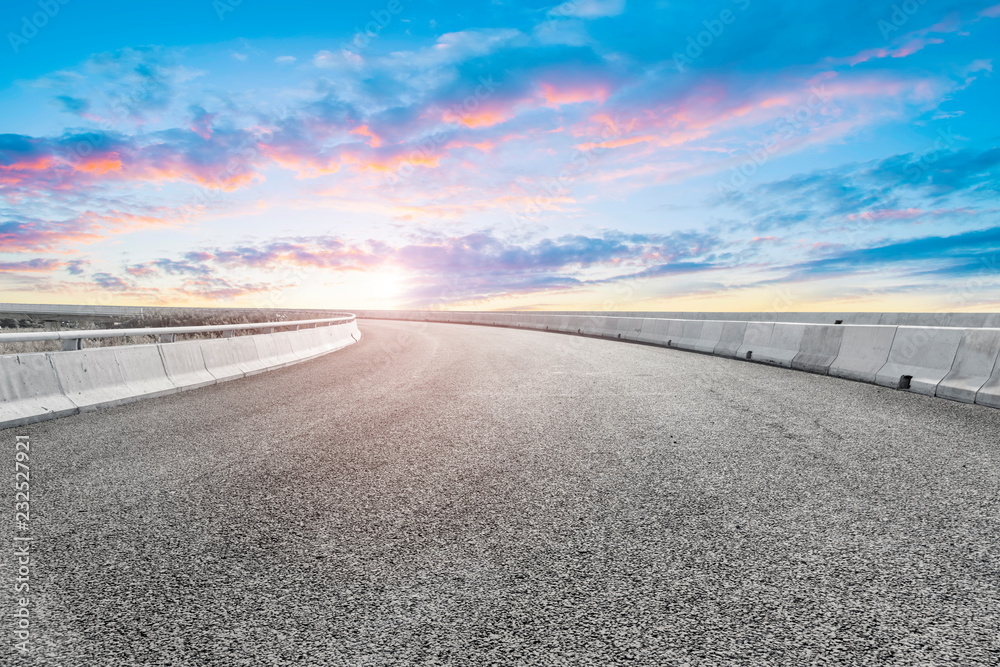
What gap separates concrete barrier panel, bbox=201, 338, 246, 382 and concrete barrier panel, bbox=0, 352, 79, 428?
3211 millimetres

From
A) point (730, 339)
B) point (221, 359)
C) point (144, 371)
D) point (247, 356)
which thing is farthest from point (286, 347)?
point (730, 339)

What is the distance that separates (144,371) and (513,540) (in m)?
7.89

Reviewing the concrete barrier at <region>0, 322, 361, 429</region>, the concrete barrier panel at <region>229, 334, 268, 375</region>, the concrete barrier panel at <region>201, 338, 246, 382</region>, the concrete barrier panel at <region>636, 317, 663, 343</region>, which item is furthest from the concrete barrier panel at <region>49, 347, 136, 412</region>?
the concrete barrier panel at <region>636, 317, 663, 343</region>

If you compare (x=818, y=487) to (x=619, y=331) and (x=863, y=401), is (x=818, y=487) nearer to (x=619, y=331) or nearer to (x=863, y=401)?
(x=863, y=401)

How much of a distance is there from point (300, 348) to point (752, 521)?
13729 millimetres

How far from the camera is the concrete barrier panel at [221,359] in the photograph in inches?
432

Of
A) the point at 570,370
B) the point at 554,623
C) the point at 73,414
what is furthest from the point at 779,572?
the point at 570,370

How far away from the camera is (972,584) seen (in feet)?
9.87

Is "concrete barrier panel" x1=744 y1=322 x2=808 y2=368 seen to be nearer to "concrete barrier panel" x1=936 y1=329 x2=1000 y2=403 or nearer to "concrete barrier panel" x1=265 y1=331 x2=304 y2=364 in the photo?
"concrete barrier panel" x1=936 y1=329 x2=1000 y2=403

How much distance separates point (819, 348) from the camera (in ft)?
39.5

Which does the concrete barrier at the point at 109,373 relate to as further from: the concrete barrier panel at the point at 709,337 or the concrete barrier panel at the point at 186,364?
the concrete barrier panel at the point at 709,337

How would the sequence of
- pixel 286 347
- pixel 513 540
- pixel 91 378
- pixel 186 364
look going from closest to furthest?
1. pixel 513 540
2. pixel 91 378
3. pixel 186 364
4. pixel 286 347

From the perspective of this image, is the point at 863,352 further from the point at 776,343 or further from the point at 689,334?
the point at 689,334

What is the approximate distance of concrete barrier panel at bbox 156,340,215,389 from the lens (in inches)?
387
